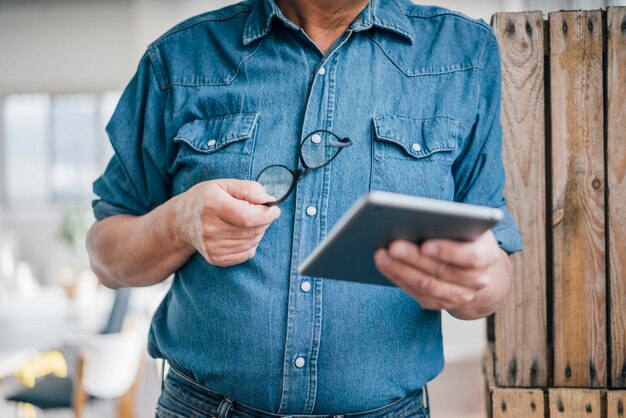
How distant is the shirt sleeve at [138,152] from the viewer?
1263 mm

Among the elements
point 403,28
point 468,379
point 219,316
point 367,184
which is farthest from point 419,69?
point 468,379

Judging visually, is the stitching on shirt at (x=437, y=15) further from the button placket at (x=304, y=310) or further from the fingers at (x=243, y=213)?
the fingers at (x=243, y=213)

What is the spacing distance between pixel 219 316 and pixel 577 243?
0.72m

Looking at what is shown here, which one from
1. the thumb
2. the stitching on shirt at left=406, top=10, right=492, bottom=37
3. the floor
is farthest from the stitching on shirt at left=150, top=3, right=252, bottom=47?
the floor

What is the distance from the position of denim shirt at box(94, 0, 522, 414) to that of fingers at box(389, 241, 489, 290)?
1.06 ft

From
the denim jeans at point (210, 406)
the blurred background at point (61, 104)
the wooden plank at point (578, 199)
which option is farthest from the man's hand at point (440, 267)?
the blurred background at point (61, 104)

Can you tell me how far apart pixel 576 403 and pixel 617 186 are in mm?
427

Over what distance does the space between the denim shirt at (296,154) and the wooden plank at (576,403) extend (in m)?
0.26

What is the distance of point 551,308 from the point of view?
53.4 inches

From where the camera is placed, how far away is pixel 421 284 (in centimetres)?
79

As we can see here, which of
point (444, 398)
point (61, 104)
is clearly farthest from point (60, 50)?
point (444, 398)

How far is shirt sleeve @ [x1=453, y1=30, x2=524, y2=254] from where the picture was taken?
117cm

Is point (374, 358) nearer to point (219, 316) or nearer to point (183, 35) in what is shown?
point (219, 316)

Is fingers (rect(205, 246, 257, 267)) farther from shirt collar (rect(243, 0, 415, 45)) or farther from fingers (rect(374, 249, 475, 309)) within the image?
shirt collar (rect(243, 0, 415, 45))
